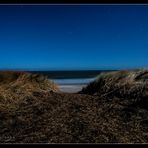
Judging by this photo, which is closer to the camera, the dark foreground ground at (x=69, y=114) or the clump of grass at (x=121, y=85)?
the dark foreground ground at (x=69, y=114)

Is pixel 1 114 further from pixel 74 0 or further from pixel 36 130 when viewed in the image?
pixel 74 0

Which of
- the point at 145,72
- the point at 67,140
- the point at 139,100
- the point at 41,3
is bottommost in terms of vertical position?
the point at 67,140

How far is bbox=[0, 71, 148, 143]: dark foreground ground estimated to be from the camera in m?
3.29

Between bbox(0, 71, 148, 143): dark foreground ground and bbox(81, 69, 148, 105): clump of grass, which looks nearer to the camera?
bbox(0, 71, 148, 143): dark foreground ground

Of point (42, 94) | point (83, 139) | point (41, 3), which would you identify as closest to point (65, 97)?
point (42, 94)

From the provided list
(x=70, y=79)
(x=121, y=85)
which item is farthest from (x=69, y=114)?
(x=121, y=85)

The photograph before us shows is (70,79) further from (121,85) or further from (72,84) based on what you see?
(121,85)

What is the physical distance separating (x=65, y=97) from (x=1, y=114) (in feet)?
2.11

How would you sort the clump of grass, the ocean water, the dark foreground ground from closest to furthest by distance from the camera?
1. the dark foreground ground
2. the ocean water
3. the clump of grass

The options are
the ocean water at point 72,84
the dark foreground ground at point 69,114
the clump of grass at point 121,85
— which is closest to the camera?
the dark foreground ground at point 69,114

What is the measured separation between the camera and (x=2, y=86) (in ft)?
13.3

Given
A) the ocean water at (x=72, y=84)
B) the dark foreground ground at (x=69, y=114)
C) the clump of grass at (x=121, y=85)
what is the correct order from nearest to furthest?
the dark foreground ground at (x=69, y=114) → the ocean water at (x=72, y=84) → the clump of grass at (x=121, y=85)

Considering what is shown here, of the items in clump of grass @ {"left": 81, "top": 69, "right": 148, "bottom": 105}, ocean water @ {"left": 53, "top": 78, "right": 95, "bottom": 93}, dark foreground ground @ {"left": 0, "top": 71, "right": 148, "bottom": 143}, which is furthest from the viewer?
clump of grass @ {"left": 81, "top": 69, "right": 148, "bottom": 105}

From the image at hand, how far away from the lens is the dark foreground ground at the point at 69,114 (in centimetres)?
329
